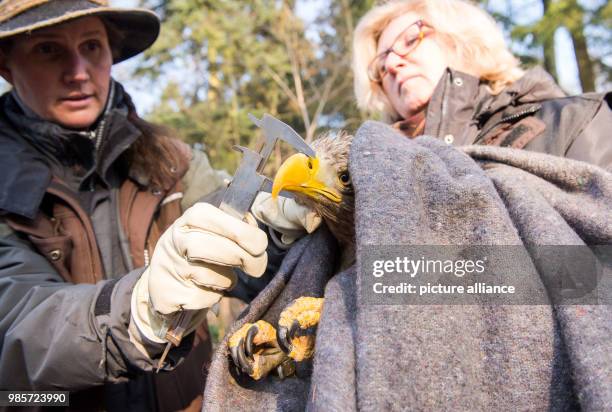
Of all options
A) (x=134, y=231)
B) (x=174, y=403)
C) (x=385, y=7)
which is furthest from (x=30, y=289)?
(x=385, y=7)

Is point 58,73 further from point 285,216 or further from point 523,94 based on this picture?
point 523,94

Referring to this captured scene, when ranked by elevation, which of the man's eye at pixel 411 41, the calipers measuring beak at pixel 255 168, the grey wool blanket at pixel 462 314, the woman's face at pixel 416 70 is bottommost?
the grey wool blanket at pixel 462 314

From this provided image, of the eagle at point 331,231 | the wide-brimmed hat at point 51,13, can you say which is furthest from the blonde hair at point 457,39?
the wide-brimmed hat at point 51,13

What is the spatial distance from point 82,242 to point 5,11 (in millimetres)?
1141

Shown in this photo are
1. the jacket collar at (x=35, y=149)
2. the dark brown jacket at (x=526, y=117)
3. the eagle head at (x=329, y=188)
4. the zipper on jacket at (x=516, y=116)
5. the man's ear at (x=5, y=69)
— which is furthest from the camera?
the man's ear at (x=5, y=69)

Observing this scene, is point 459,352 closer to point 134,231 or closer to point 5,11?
point 134,231

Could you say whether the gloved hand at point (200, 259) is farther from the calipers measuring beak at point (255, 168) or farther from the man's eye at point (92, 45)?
the man's eye at point (92, 45)

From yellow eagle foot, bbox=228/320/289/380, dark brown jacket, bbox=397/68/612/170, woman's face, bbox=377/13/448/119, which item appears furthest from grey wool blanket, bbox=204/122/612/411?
woman's face, bbox=377/13/448/119

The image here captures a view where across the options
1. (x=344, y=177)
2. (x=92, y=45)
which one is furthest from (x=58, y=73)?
(x=344, y=177)

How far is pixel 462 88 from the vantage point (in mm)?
2035

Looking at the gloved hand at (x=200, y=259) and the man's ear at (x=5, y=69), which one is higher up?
the man's ear at (x=5, y=69)

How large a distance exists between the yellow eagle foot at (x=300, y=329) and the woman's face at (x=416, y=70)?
1204 mm

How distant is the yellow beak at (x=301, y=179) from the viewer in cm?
157

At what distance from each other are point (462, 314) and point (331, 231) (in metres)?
0.69
